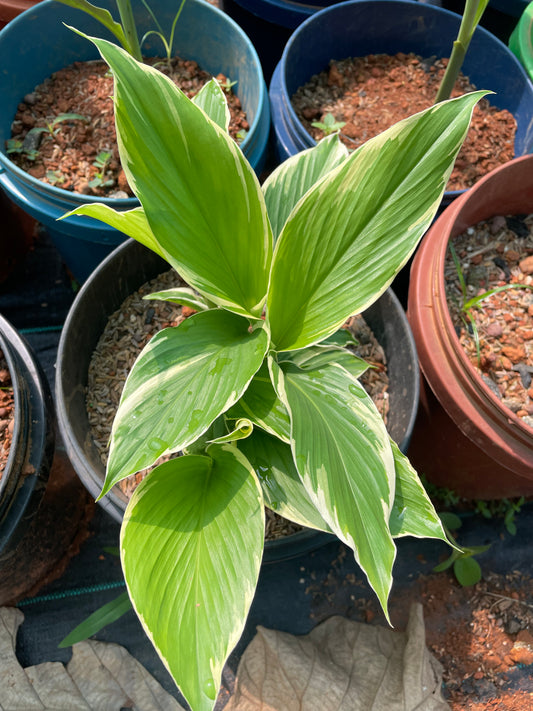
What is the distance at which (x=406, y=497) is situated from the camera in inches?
27.7

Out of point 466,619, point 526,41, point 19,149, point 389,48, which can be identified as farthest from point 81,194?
point 466,619

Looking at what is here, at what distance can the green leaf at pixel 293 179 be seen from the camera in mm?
807

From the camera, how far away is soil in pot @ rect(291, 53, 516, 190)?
4.30 ft

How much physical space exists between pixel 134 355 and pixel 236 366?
448mm

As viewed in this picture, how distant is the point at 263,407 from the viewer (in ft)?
2.39

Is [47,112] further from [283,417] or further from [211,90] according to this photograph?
[283,417]

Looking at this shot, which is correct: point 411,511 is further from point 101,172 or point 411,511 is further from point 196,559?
point 101,172

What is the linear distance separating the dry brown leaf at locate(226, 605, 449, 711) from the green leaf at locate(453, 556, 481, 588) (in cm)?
13

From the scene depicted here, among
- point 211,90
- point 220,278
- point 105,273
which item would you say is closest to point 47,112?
point 105,273

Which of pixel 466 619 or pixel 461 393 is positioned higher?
pixel 461 393

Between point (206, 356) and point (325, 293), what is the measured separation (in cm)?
17

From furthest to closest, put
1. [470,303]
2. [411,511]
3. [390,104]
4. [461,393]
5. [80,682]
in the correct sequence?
[390,104], [80,682], [470,303], [461,393], [411,511]

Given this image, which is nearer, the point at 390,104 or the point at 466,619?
the point at 466,619

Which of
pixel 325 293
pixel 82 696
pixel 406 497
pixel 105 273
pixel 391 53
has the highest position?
pixel 391 53
